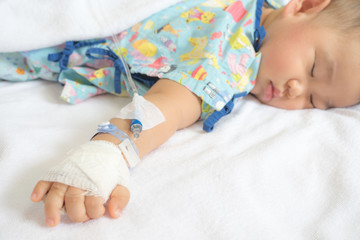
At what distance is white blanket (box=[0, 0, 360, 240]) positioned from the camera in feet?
1.87

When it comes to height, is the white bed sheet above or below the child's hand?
below

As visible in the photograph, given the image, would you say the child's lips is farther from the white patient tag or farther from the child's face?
the white patient tag

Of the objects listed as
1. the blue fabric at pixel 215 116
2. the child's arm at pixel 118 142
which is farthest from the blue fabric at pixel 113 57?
the blue fabric at pixel 215 116

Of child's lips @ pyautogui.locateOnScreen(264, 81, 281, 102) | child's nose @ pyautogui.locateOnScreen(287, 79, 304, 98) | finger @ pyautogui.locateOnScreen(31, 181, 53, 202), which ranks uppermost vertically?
finger @ pyautogui.locateOnScreen(31, 181, 53, 202)

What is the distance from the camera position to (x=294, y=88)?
99 centimetres

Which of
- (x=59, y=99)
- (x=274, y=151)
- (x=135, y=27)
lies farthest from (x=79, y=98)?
(x=274, y=151)

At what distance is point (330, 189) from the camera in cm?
69

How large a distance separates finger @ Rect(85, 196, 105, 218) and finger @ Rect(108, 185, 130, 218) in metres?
0.02

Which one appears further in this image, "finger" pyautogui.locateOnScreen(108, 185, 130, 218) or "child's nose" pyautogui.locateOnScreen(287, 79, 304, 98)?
"child's nose" pyautogui.locateOnScreen(287, 79, 304, 98)

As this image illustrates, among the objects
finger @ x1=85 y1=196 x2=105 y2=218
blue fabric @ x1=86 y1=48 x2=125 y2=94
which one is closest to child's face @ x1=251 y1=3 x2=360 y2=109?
blue fabric @ x1=86 y1=48 x2=125 y2=94

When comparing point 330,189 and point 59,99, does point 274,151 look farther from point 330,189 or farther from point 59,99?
point 59,99

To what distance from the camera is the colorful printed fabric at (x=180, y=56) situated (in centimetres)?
91

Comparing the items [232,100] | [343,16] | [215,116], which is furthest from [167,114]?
[343,16]

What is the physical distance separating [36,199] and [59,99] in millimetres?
508
